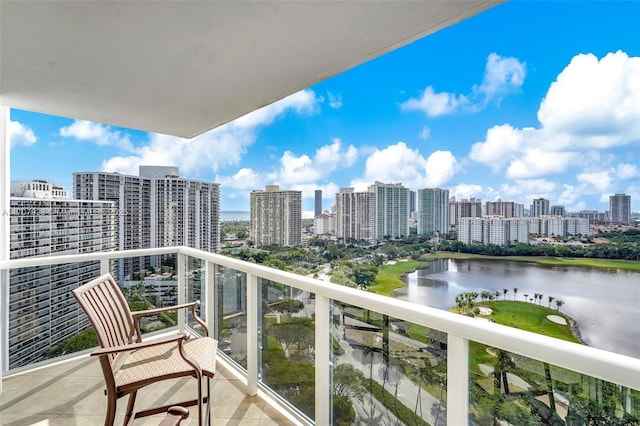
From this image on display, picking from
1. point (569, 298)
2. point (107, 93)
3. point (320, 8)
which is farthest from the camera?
point (107, 93)

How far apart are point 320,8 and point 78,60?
1660 millimetres

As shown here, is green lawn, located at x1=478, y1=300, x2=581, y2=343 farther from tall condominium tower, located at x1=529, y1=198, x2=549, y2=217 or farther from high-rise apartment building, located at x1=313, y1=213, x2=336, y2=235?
high-rise apartment building, located at x1=313, y1=213, x2=336, y2=235

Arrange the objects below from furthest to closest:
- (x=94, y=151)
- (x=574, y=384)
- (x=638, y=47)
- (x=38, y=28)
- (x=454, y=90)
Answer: (x=454, y=90), (x=94, y=151), (x=638, y=47), (x=38, y=28), (x=574, y=384)

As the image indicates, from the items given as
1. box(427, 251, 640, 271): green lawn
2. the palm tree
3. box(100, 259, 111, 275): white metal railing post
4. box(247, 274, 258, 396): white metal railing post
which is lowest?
box(247, 274, 258, 396): white metal railing post


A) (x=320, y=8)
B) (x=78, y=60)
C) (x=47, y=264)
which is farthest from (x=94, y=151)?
(x=320, y=8)

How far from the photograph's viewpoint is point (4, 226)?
2.79 m

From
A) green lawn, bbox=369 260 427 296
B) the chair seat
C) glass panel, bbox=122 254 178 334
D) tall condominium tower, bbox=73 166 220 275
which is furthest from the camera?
tall condominium tower, bbox=73 166 220 275

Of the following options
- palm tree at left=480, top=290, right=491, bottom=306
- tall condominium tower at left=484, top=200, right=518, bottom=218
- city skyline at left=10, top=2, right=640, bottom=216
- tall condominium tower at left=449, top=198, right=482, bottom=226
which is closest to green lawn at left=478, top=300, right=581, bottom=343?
palm tree at left=480, top=290, right=491, bottom=306

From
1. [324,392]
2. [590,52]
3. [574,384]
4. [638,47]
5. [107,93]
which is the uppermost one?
[590,52]

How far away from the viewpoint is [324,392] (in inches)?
80.4

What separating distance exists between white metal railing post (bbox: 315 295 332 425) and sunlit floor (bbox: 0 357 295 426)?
1.19 ft

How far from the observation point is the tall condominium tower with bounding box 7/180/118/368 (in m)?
2.95

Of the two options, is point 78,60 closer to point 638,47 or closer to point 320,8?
point 320,8

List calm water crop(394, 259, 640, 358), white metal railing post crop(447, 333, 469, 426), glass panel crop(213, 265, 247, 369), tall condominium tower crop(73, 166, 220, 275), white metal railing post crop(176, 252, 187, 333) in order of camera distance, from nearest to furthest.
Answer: white metal railing post crop(447, 333, 469, 426), calm water crop(394, 259, 640, 358), glass panel crop(213, 265, 247, 369), white metal railing post crop(176, 252, 187, 333), tall condominium tower crop(73, 166, 220, 275)
